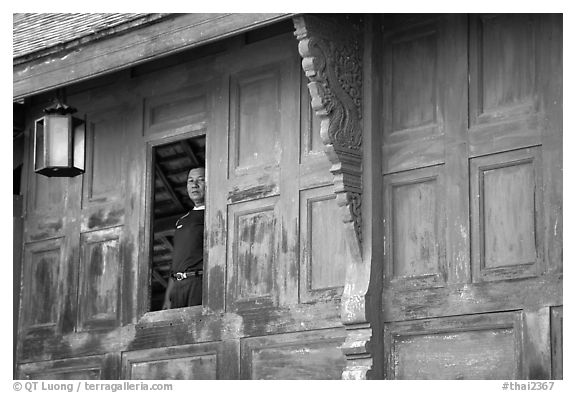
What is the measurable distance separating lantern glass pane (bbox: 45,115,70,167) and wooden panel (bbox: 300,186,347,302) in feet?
7.51

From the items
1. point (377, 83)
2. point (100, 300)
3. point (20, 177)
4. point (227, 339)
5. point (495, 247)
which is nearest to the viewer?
point (495, 247)

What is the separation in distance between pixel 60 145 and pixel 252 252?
6.52 feet

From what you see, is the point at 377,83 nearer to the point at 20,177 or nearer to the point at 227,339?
the point at 227,339

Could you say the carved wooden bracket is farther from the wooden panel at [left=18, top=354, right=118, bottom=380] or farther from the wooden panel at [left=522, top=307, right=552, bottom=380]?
the wooden panel at [left=18, top=354, right=118, bottom=380]

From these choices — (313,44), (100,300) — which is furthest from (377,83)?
(100,300)

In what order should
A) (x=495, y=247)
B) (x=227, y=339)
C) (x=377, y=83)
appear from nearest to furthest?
(x=495, y=247) → (x=377, y=83) → (x=227, y=339)

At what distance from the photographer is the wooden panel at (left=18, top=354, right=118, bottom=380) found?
1435cm

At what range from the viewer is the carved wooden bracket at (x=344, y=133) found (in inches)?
481

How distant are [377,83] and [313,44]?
0.65 metres

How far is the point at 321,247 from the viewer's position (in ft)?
42.2

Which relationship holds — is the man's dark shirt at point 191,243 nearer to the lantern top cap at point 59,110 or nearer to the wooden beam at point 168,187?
the lantern top cap at point 59,110

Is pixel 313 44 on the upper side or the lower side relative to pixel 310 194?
upper

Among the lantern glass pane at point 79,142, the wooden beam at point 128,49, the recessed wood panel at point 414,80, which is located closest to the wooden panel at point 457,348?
the recessed wood panel at point 414,80

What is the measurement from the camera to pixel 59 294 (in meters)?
15.0
